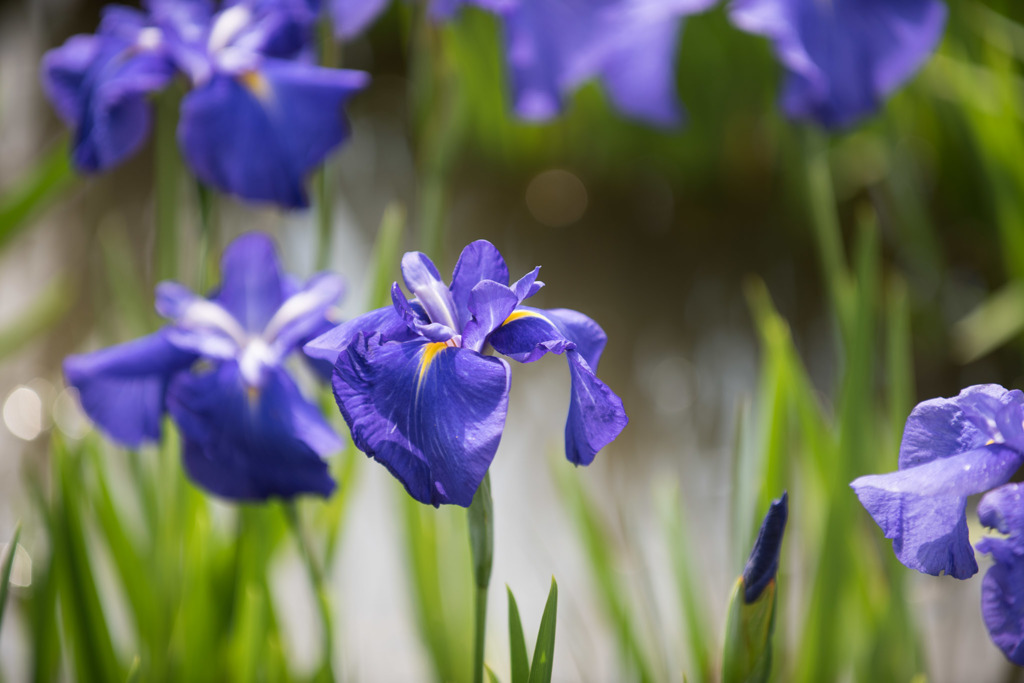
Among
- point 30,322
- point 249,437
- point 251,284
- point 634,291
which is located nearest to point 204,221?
point 251,284

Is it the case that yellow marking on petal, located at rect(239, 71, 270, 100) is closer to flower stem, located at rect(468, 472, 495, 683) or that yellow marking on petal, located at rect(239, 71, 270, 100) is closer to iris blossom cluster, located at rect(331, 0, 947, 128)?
iris blossom cluster, located at rect(331, 0, 947, 128)

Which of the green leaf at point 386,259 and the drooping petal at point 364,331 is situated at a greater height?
the green leaf at point 386,259

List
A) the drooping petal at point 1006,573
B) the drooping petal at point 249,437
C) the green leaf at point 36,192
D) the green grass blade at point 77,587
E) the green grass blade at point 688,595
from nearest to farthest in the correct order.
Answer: the drooping petal at point 1006,573, the drooping petal at point 249,437, the green grass blade at point 77,587, the green grass blade at point 688,595, the green leaf at point 36,192

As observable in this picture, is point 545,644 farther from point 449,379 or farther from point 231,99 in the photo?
point 231,99

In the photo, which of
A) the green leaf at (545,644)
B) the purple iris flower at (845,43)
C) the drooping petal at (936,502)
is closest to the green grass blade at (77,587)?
the green leaf at (545,644)

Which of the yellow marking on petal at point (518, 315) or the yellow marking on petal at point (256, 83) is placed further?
the yellow marking on petal at point (256, 83)

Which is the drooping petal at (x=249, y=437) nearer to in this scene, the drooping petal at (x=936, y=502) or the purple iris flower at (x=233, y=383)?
the purple iris flower at (x=233, y=383)
